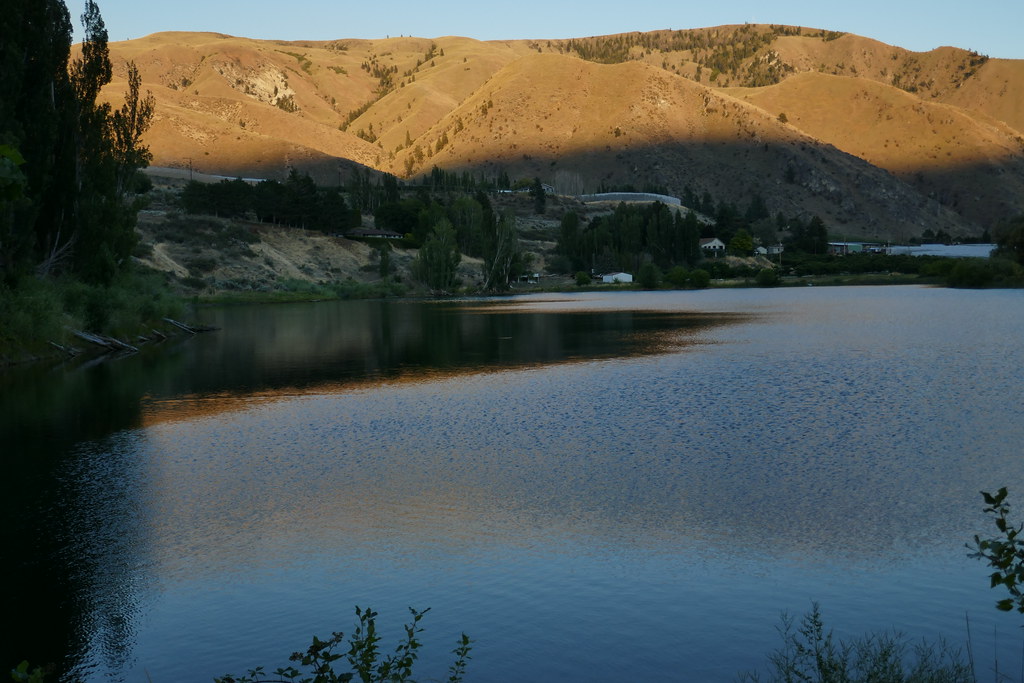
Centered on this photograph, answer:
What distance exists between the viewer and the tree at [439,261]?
425 ft

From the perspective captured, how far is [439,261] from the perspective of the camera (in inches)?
5103

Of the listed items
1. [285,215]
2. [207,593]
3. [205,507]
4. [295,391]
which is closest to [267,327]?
[295,391]

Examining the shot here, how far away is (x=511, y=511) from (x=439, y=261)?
111673 millimetres

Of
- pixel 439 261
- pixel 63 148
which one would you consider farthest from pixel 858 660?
pixel 439 261

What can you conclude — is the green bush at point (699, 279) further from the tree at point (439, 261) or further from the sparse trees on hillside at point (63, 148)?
the sparse trees on hillside at point (63, 148)

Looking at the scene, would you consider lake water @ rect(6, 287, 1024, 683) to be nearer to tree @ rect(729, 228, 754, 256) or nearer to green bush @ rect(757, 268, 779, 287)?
green bush @ rect(757, 268, 779, 287)

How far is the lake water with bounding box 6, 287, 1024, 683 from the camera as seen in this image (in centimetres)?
1305

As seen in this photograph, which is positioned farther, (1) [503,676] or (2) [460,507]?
(2) [460,507]

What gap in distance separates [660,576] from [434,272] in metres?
116

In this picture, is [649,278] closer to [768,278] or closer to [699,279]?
[699,279]

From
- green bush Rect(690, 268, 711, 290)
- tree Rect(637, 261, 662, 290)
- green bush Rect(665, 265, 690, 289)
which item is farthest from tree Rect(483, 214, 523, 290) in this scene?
green bush Rect(690, 268, 711, 290)

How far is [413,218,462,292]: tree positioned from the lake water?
86795 mm

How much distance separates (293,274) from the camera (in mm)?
131750

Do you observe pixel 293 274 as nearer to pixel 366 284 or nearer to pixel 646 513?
pixel 366 284
